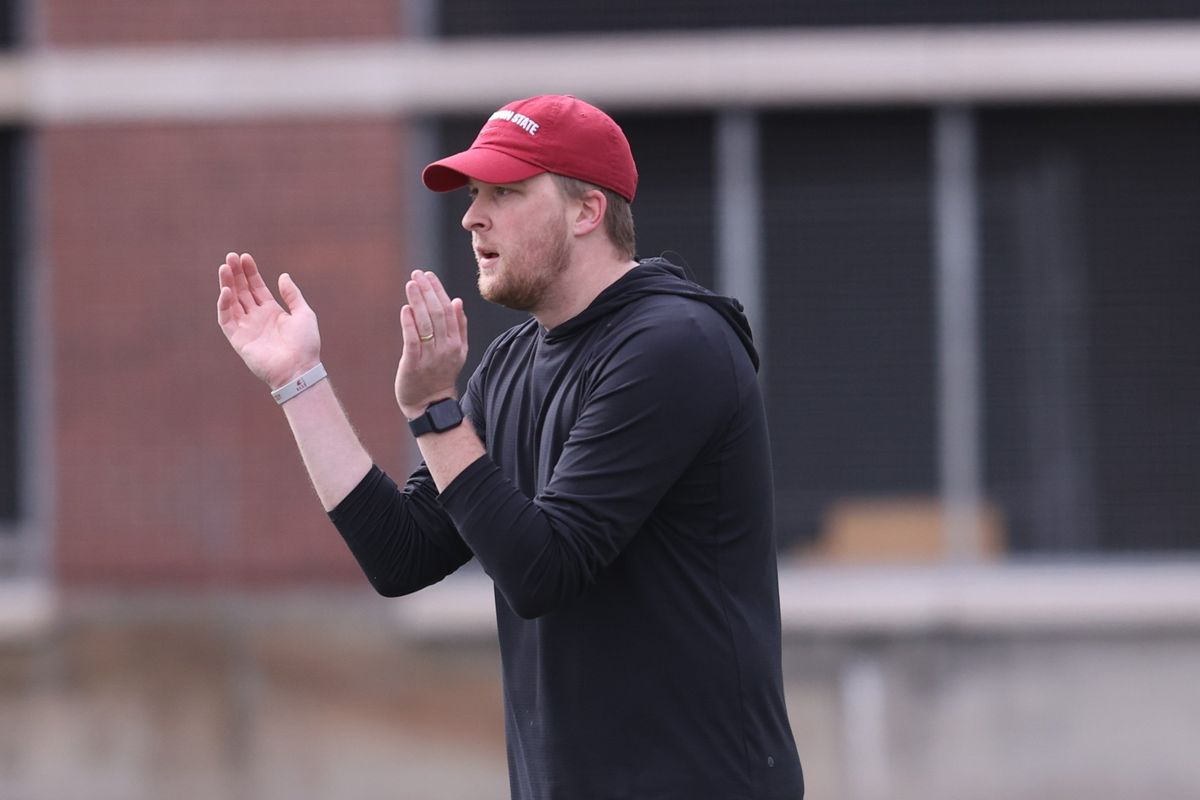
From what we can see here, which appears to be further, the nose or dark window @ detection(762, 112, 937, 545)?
dark window @ detection(762, 112, 937, 545)

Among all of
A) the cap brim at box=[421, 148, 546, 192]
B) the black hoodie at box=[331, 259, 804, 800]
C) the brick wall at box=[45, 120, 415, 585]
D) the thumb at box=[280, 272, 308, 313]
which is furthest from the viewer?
the brick wall at box=[45, 120, 415, 585]

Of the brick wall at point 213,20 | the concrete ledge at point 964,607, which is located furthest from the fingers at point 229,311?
the brick wall at point 213,20

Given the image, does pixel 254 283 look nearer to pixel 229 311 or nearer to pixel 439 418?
pixel 229 311

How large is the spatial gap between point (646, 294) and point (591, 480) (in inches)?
15.3

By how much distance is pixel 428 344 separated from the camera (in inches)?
106

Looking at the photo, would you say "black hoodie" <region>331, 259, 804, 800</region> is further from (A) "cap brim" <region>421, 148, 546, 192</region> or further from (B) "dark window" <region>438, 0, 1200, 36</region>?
(B) "dark window" <region>438, 0, 1200, 36</region>

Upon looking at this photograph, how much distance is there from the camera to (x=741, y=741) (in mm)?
2684

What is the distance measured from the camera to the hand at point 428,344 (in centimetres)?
267

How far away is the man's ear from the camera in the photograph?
290cm

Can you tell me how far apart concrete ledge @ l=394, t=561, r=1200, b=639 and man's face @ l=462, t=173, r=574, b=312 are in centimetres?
483

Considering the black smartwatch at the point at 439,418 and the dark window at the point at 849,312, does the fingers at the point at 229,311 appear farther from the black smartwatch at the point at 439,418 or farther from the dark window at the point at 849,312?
the dark window at the point at 849,312

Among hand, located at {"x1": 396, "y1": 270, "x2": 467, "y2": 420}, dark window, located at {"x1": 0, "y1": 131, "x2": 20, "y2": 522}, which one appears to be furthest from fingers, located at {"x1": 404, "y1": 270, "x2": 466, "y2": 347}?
dark window, located at {"x1": 0, "y1": 131, "x2": 20, "y2": 522}

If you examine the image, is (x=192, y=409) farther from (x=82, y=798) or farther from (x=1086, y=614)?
(x=1086, y=614)

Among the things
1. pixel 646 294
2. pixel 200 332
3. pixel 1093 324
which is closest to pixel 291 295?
pixel 646 294
